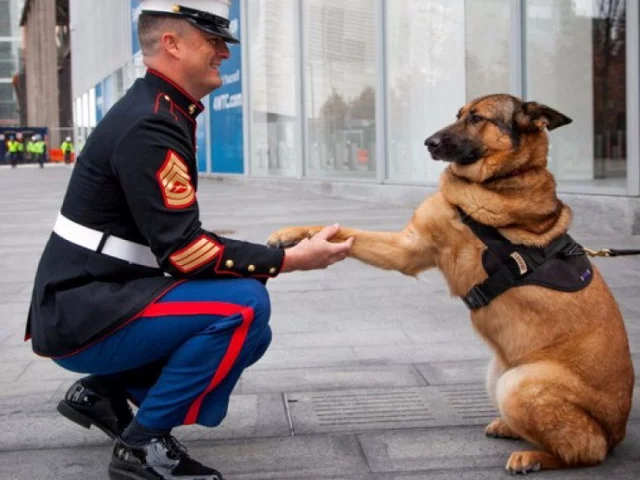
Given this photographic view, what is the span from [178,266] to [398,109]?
515 inches

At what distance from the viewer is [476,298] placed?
3551 millimetres

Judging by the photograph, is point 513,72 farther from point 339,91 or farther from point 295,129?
point 295,129

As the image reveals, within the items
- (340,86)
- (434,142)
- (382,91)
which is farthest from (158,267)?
(340,86)

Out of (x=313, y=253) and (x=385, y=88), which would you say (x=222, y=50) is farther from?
(x=385, y=88)

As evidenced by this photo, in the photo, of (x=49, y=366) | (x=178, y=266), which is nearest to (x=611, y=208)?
(x=49, y=366)

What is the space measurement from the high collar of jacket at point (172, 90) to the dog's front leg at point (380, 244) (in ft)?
2.01

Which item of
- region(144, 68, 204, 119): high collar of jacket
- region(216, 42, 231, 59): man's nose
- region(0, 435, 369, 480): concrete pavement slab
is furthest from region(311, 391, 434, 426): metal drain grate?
region(216, 42, 231, 59): man's nose

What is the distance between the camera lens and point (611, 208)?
9781mm

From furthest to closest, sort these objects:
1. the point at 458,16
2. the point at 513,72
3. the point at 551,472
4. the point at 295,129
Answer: the point at 295,129 → the point at 458,16 → the point at 513,72 → the point at 551,472

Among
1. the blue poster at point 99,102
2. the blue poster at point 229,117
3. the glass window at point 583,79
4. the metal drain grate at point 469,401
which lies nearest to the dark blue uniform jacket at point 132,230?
the metal drain grate at point 469,401

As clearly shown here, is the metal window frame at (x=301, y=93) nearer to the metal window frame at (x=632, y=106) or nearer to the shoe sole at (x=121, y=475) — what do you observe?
the metal window frame at (x=632, y=106)

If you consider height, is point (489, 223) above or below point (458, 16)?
below

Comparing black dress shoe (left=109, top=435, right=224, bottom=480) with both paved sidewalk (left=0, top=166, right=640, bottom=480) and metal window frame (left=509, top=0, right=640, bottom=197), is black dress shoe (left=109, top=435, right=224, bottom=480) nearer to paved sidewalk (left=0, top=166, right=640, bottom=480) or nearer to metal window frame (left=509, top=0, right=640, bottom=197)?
paved sidewalk (left=0, top=166, right=640, bottom=480)

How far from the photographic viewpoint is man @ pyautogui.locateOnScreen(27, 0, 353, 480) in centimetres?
315
